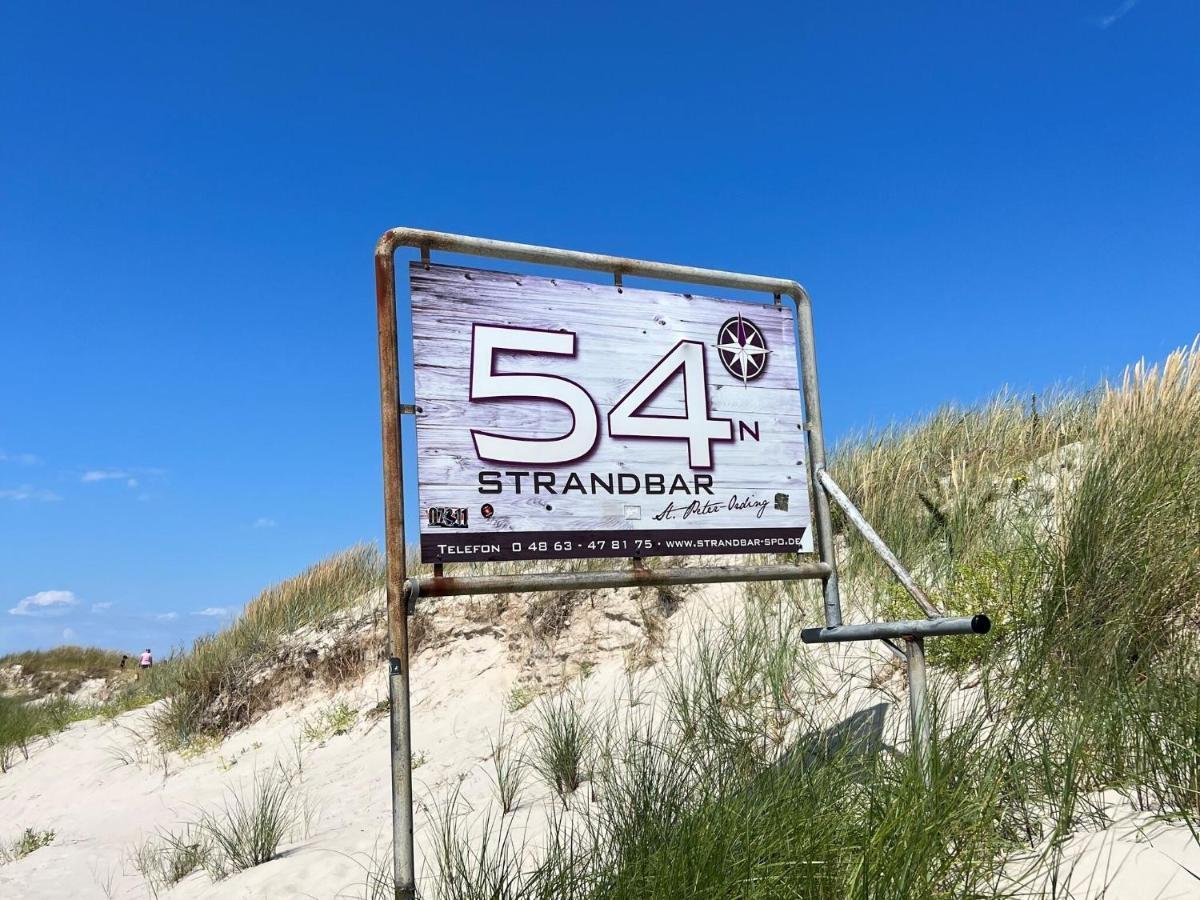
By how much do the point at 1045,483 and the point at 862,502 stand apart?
5.50 feet

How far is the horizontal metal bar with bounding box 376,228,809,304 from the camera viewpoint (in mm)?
4445

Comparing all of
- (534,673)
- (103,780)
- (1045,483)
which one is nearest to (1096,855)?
(1045,483)

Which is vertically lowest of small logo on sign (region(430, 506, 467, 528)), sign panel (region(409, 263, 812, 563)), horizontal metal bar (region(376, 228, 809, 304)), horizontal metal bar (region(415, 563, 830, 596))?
horizontal metal bar (region(415, 563, 830, 596))

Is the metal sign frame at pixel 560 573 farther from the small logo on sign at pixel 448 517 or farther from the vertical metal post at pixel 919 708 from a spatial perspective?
the small logo on sign at pixel 448 517

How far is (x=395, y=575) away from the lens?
4.08 meters

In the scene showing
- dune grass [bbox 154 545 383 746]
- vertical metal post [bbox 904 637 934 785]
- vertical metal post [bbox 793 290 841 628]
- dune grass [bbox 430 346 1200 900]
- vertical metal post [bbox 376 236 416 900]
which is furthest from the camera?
dune grass [bbox 154 545 383 746]

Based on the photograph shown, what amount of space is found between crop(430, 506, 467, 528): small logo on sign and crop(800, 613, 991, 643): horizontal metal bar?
2114mm

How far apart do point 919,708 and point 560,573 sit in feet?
6.17

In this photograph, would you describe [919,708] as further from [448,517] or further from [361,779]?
[361,779]

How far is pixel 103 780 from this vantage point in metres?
11.0

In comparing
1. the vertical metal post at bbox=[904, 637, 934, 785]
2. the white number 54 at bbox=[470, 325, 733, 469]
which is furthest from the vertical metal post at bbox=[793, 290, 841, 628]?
the vertical metal post at bbox=[904, 637, 934, 785]

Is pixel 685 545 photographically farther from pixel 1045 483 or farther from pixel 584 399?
pixel 1045 483

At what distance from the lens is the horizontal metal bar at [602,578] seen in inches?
164

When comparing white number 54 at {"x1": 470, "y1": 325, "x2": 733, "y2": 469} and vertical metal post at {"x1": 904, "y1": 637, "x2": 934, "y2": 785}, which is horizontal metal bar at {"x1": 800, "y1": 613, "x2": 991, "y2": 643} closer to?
vertical metal post at {"x1": 904, "y1": 637, "x2": 934, "y2": 785}
